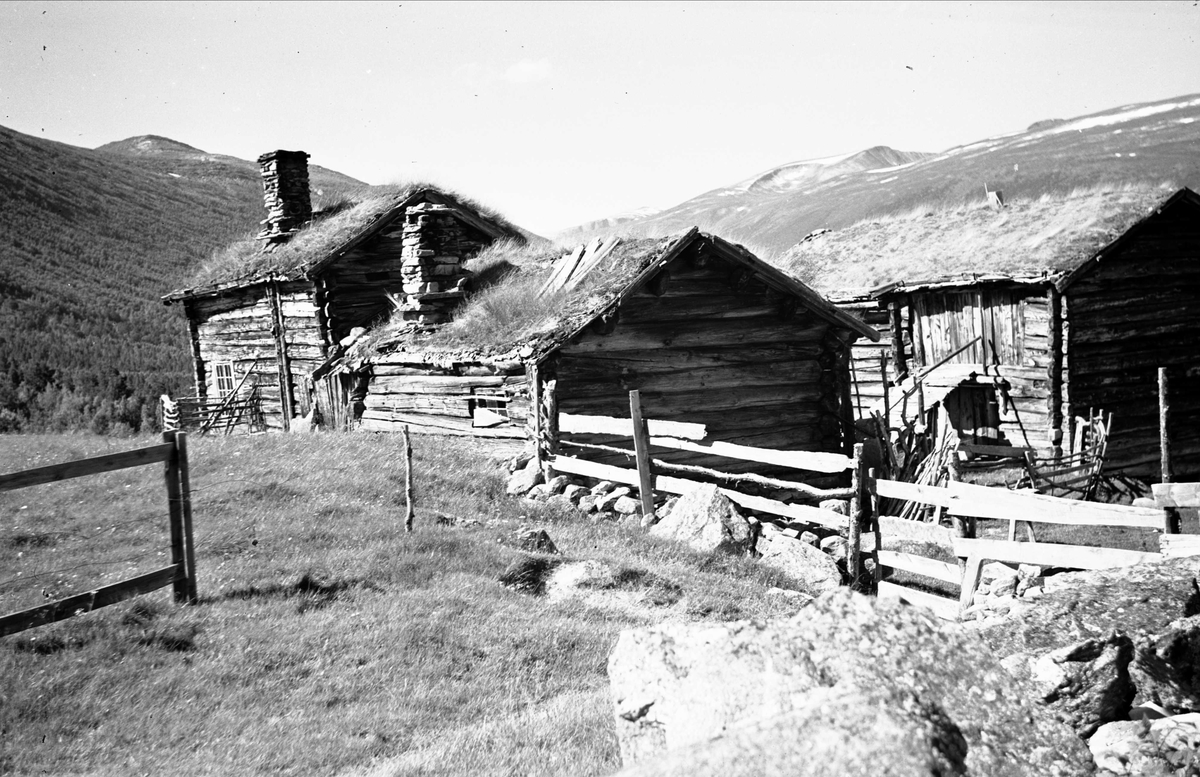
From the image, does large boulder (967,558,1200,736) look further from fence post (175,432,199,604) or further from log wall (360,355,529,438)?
log wall (360,355,529,438)

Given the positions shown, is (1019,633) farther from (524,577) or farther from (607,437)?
(607,437)

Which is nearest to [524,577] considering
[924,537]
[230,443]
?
[924,537]

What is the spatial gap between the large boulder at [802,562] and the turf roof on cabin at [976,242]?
41.6ft

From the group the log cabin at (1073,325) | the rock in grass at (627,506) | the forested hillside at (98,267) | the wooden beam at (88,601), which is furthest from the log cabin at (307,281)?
the wooden beam at (88,601)

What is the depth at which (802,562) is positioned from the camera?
10141mm

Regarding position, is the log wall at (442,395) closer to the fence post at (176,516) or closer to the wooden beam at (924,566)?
the wooden beam at (924,566)

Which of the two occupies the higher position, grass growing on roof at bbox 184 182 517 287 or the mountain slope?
the mountain slope

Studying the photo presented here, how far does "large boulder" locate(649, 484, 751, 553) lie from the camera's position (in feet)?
34.3

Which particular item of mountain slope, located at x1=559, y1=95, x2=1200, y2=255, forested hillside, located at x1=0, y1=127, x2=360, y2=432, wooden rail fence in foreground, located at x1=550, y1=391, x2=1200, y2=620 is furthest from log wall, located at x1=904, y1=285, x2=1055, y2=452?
forested hillside, located at x1=0, y1=127, x2=360, y2=432

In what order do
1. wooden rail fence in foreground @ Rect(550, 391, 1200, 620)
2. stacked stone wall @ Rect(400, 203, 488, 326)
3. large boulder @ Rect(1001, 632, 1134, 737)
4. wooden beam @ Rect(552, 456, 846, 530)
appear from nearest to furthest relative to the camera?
large boulder @ Rect(1001, 632, 1134, 737) → wooden rail fence in foreground @ Rect(550, 391, 1200, 620) → wooden beam @ Rect(552, 456, 846, 530) → stacked stone wall @ Rect(400, 203, 488, 326)

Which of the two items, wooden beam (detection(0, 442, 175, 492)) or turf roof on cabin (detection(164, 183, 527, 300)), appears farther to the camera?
turf roof on cabin (detection(164, 183, 527, 300))

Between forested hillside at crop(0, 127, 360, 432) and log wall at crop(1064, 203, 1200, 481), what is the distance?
75.0 ft

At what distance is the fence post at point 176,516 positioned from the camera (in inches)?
310

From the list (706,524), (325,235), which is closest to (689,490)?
(706,524)
